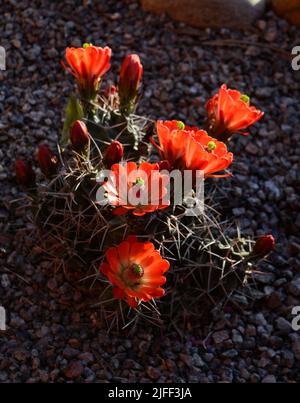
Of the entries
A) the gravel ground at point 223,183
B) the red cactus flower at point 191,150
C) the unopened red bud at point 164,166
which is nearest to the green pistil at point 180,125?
the red cactus flower at point 191,150

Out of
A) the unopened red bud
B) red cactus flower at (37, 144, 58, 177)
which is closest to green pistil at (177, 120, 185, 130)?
the unopened red bud

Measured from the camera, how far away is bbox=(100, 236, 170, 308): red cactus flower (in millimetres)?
1970

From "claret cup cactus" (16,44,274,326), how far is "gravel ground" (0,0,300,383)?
113 millimetres

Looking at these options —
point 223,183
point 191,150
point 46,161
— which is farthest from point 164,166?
point 223,183

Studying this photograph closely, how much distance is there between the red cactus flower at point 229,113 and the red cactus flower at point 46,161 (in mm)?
525

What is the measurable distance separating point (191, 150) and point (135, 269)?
1.23 feet

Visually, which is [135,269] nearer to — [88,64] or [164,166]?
[164,166]

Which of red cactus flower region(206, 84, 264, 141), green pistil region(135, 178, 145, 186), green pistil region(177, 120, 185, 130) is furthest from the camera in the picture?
red cactus flower region(206, 84, 264, 141)

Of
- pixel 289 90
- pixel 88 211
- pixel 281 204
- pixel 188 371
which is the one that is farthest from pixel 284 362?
pixel 289 90

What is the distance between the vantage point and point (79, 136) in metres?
2.06

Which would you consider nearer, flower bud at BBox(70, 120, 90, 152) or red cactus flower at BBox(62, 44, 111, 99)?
flower bud at BBox(70, 120, 90, 152)

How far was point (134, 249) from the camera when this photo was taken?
200 cm

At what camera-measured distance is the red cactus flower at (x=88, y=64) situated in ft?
7.14

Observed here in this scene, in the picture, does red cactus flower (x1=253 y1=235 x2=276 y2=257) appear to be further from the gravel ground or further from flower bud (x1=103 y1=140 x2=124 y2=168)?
flower bud (x1=103 y1=140 x2=124 y2=168)
